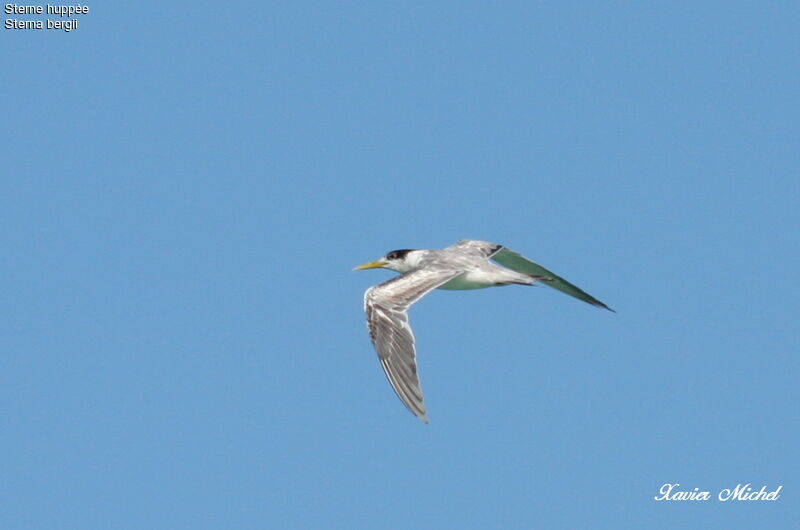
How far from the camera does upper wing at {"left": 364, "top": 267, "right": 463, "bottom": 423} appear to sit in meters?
21.4

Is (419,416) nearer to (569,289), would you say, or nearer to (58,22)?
(569,289)

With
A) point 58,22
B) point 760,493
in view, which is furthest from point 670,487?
point 58,22

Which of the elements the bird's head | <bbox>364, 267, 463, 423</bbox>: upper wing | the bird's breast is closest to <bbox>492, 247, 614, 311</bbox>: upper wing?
the bird's head

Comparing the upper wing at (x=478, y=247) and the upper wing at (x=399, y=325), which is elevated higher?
the upper wing at (x=478, y=247)

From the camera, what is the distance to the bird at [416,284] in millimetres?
21828

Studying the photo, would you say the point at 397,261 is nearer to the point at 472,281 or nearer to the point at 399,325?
the point at 472,281

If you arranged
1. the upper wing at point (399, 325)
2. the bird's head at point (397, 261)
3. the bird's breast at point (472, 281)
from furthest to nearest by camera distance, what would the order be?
the bird's head at point (397, 261), the bird's breast at point (472, 281), the upper wing at point (399, 325)

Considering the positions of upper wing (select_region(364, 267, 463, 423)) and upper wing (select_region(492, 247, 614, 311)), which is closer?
upper wing (select_region(364, 267, 463, 423))

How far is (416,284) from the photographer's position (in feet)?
81.2

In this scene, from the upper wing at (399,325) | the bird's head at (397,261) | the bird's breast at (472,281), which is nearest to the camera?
the upper wing at (399,325)

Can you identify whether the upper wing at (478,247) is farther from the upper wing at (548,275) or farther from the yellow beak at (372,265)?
the yellow beak at (372,265)

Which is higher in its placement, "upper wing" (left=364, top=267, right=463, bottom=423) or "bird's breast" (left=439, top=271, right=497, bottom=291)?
"bird's breast" (left=439, top=271, right=497, bottom=291)

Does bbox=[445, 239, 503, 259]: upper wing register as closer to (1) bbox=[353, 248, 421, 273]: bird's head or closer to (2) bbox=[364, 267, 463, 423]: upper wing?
(1) bbox=[353, 248, 421, 273]: bird's head

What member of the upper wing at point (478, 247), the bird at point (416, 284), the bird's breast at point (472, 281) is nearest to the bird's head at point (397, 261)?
the bird at point (416, 284)
